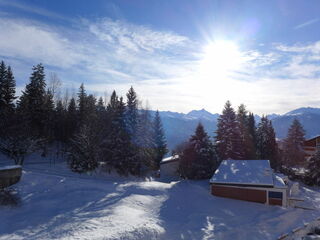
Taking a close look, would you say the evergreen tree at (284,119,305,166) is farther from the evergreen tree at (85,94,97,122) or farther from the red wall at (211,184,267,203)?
the evergreen tree at (85,94,97,122)

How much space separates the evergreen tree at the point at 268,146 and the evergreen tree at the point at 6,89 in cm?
4106

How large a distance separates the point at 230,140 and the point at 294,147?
18205mm

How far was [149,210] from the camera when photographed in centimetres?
1981

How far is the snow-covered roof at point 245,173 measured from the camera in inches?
1003

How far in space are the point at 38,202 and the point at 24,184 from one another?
154 inches

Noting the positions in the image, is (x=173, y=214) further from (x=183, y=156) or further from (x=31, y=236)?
(x=183, y=156)

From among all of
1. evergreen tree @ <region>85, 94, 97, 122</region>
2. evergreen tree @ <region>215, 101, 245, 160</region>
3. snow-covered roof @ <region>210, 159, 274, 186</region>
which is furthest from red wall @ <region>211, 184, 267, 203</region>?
evergreen tree @ <region>85, 94, 97, 122</region>

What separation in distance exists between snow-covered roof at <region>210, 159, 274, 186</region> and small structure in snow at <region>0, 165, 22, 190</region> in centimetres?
1860

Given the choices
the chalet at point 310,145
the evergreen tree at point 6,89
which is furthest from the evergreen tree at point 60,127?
the chalet at point 310,145

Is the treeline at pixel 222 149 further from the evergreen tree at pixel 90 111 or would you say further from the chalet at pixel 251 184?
the evergreen tree at pixel 90 111

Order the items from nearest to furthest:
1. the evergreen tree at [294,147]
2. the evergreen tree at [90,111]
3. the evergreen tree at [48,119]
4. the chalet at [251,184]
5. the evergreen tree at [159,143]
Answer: the chalet at [251,184] → the evergreen tree at [90,111] → the evergreen tree at [48,119] → the evergreen tree at [294,147] → the evergreen tree at [159,143]

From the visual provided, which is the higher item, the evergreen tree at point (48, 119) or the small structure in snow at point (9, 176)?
the evergreen tree at point (48, 119)

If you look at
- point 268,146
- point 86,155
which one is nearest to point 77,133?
point 86,155

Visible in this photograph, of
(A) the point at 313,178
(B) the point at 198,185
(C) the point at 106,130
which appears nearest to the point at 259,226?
(B) the point at 198,185
